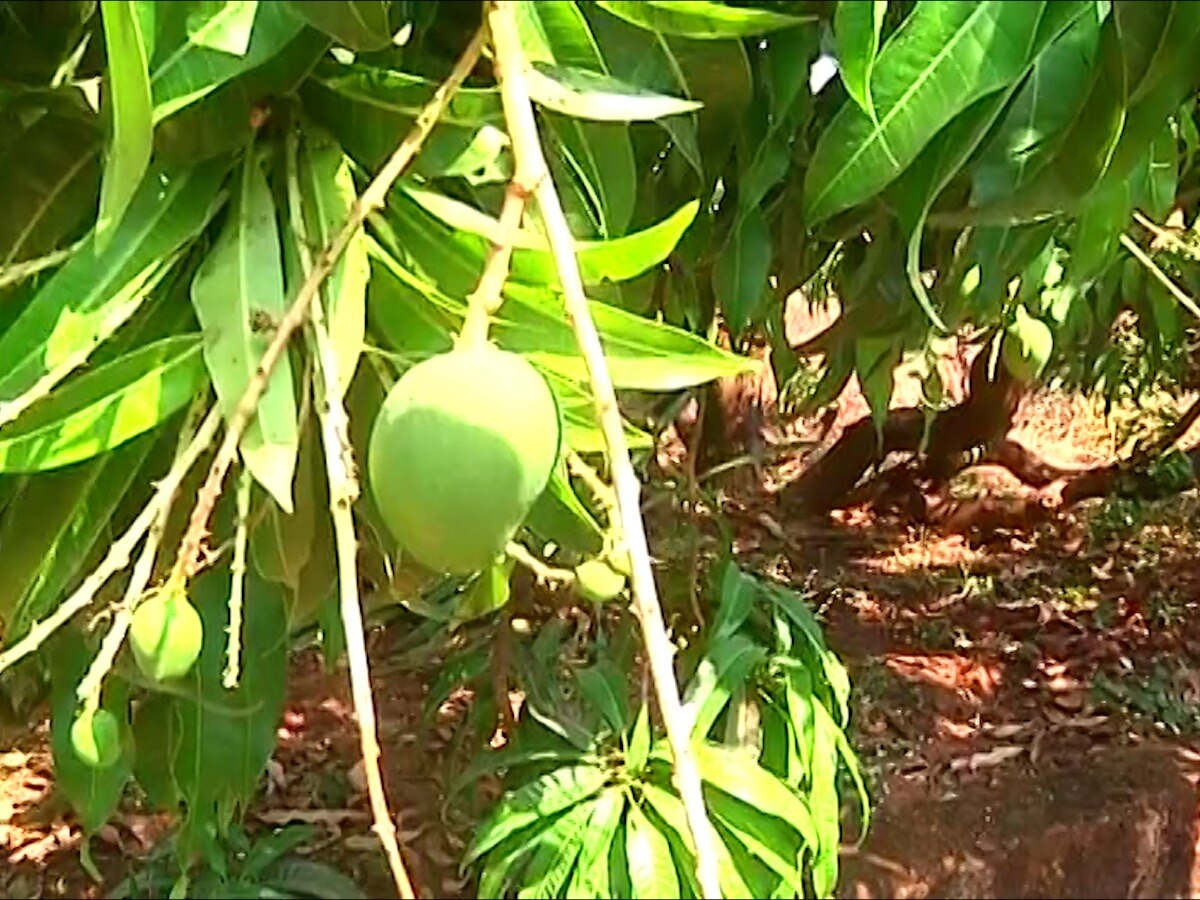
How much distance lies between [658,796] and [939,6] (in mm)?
588

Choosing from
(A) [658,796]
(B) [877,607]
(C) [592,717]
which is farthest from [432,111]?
(B) [877,607]

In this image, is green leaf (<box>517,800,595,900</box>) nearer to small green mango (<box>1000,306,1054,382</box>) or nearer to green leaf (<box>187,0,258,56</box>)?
green leaf (<box>187,0,258,56</box>)

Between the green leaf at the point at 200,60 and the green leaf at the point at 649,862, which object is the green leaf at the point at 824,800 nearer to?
the green leaf at the point at 649,862

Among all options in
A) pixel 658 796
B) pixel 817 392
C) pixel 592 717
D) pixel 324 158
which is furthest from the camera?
pixel 817 392

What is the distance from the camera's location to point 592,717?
1.26m

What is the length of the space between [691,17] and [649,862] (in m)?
0.53

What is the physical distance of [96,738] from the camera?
51 cm

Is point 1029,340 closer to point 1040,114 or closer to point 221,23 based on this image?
point 1040,114

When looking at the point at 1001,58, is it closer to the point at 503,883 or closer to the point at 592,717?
the point at 503,883

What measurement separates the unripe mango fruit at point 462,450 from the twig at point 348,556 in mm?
11

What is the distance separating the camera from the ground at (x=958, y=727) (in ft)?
5.97

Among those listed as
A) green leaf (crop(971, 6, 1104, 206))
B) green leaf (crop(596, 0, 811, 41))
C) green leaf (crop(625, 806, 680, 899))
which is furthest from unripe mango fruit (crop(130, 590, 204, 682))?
green leaf (crop(625, 806, 680, 899))

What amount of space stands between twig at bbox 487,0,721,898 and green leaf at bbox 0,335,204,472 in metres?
0.17

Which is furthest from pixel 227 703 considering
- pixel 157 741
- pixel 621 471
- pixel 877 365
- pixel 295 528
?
pixel 877 365
